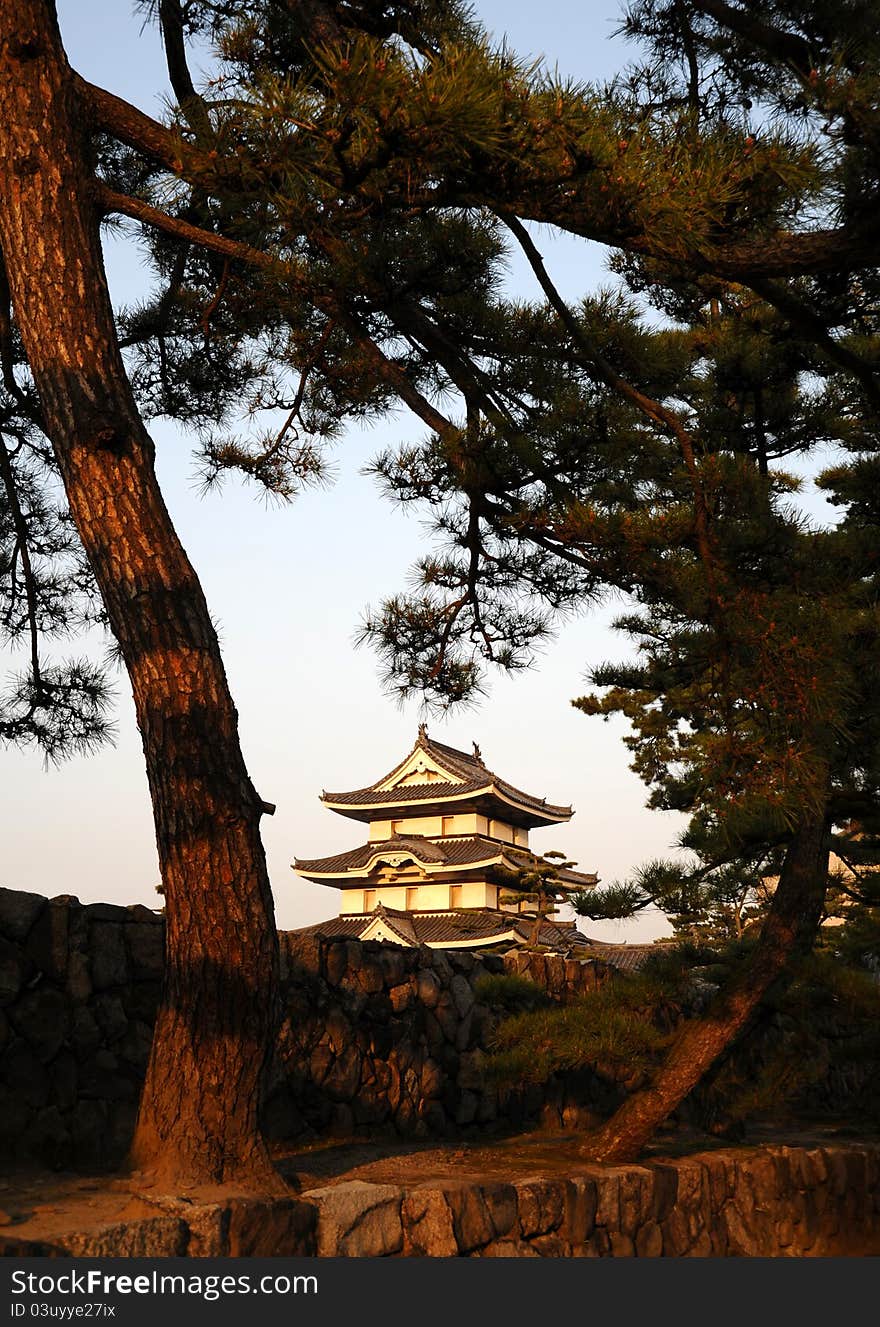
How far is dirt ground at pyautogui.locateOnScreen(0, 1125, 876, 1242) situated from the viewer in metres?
2.90

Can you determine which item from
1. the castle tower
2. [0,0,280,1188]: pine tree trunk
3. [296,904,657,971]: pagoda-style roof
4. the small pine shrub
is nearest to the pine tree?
[0,0,280,1188]: pine tree trunk

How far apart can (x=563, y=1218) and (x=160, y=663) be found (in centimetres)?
250

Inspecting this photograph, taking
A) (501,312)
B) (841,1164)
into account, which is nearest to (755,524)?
(501,312)

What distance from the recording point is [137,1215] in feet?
9.34

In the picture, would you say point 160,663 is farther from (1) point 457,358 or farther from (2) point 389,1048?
(2) point 389,1048

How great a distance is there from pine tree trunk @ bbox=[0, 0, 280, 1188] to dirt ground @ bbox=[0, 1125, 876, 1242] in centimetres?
18

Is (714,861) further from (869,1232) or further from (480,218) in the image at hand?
(480,218)

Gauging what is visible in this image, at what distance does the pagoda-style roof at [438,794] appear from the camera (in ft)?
61.8

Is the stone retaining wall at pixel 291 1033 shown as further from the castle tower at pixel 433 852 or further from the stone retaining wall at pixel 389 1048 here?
the castle tower at pixel 433 852

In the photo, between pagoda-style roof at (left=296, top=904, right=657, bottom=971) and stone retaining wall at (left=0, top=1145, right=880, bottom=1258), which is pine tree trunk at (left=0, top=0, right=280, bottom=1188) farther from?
pagoda-style roof at (left=296, top=904, right=657, bottom=971)

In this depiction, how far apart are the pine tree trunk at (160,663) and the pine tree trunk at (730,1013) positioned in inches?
82.0

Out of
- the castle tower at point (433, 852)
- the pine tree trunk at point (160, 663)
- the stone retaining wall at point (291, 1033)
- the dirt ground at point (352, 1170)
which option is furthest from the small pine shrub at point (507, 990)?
the castle tower at point (433, 852)

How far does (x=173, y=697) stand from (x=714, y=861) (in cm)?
320

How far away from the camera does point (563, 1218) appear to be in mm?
4129
